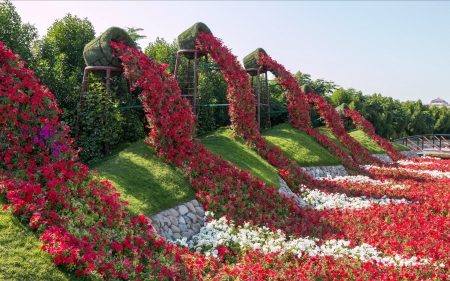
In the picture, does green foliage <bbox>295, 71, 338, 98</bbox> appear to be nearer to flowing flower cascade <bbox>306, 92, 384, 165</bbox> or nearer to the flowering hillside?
flowing flower cascade <bbox>306, 92, 384, 165</bbox>

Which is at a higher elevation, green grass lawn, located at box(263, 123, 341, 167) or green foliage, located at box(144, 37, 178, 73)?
green foliage, located at box(144, 37, 178, 73)

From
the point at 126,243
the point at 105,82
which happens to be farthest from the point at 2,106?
the point at 105,82

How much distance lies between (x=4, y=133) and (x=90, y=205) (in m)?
1.64

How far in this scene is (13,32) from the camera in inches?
488

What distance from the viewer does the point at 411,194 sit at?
40.0ft

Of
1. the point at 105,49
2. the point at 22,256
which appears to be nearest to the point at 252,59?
the point at 105,49

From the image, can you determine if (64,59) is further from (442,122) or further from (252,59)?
(442,122)

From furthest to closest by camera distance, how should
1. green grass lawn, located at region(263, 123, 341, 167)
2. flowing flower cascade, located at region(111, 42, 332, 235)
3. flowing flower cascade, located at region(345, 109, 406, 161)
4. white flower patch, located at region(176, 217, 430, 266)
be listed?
flowing flower cascade, located at region(345, 109, 406, 161)
green grass lawn, located at region(263, 123, 341, 167)
flowing flower cascade, located at region(111, 42, 332, 235)
white flower patch, located at region(176, 217, 430, 266)

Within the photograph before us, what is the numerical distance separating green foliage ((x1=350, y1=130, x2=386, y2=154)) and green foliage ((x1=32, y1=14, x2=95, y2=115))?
16534 mm

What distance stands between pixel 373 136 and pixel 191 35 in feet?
53.1

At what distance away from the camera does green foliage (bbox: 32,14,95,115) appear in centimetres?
1253

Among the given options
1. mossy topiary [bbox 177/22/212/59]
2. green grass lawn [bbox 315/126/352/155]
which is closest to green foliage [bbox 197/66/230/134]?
mossy topiary [bbox 177/22/212/59]

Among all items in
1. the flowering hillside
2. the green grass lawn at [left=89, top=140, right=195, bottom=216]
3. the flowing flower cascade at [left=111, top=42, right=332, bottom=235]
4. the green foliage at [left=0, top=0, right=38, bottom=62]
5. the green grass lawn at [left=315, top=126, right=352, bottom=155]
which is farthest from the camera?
the green grass lawn at [left=315, top=126, right=352, bottom=155]

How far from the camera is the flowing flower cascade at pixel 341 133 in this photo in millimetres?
21031
